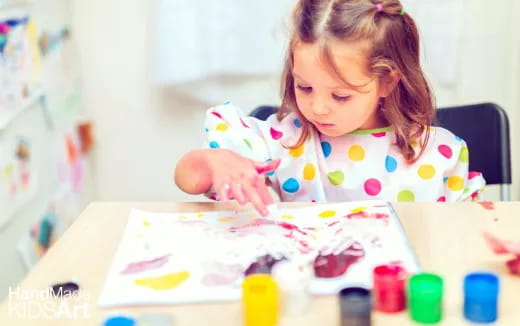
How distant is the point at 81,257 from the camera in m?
0.84

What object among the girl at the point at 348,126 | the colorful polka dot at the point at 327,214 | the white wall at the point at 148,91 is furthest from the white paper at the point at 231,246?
the white wall at the point at 148,91

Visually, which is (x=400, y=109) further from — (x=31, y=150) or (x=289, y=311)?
(x=31, y=150)

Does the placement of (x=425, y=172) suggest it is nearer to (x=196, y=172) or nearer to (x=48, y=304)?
(x=196, y=172)

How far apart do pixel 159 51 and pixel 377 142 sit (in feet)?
3.30

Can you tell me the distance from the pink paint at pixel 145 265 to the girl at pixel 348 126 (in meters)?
0.19

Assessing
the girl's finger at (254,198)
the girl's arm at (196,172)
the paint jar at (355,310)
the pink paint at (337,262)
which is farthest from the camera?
the girl's arm at (196,172)

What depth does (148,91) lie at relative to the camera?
221cm

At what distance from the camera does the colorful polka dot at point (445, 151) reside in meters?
1.19

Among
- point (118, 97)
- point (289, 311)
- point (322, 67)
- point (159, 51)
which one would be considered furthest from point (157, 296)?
point (118, 97)

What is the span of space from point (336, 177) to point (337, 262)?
1.31ft

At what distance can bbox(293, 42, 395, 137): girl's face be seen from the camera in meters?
1.03

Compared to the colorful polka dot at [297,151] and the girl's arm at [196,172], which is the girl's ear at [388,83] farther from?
the girl's arm at [196,172]

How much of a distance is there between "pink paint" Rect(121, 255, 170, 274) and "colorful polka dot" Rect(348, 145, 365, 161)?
1.52ft

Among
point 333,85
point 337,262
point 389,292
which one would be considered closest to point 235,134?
point 333,85
